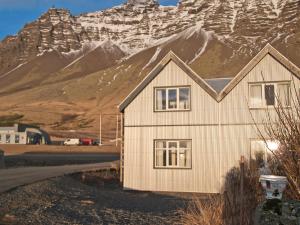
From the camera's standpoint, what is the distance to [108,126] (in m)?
118

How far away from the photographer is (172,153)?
24328mm

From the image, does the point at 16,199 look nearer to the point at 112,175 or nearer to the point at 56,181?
the point at 56,181

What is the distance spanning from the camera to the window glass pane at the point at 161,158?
80.0 ft

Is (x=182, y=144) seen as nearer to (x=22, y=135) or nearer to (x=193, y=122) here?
(x=193, y=122)

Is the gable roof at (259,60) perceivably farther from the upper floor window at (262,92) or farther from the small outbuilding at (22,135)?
the small outbuilding at (22,135)

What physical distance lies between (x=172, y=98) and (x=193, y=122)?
1914 millimetres

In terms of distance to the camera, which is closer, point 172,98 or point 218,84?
point 172,98

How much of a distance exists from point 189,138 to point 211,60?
499ft

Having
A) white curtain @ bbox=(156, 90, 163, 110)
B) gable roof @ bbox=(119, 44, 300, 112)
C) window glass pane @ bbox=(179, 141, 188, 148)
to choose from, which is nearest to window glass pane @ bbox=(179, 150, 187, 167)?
window glass pane @ bbox=(179, 141, 188, 148)

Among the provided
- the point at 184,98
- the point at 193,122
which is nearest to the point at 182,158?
the point at 193,122

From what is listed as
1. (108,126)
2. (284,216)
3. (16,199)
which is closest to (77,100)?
(108,126)

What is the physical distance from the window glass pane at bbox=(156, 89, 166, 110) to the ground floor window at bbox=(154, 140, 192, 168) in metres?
2.00

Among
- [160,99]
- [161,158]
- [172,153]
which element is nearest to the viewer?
[172,153]

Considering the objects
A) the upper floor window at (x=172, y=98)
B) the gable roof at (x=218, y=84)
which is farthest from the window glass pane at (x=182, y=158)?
the gable roof at (x=218, y=84)
